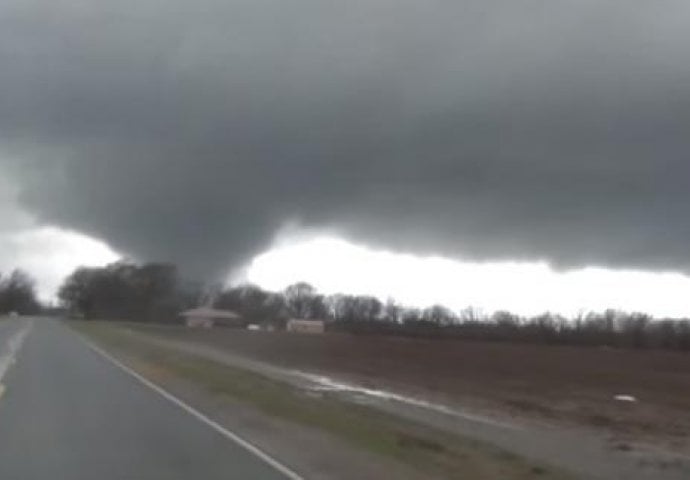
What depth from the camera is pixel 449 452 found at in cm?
1938

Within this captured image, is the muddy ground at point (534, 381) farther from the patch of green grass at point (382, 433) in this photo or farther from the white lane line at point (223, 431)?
the white lane line at point (223, 431)

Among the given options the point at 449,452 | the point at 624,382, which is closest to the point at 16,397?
the point at 449,452

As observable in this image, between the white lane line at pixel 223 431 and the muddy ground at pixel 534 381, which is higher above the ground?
the muddy ground at pixel 534 381

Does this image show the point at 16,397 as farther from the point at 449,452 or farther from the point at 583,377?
the point at 583,377

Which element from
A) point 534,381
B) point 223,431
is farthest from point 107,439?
point 534,381

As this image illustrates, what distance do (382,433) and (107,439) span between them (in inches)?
225

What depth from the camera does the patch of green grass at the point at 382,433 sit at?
17.3 metres

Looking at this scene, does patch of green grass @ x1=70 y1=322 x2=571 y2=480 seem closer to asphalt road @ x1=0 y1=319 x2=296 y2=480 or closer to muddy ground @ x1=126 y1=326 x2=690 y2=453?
asphalt road @ x1=0 y1=319 x2=296 y2=480

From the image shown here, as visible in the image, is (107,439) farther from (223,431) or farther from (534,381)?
(534,381)

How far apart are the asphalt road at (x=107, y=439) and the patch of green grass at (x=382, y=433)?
236 cm

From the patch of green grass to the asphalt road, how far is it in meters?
2.36

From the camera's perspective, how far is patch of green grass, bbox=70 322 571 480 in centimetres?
1725

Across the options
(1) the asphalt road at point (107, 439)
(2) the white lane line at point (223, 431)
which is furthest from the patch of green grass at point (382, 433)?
(1) the asphalt road at point (107, 439)

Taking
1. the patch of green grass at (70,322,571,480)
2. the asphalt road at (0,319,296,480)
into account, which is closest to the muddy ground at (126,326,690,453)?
the patch of green grass at (70,322,571,480)
